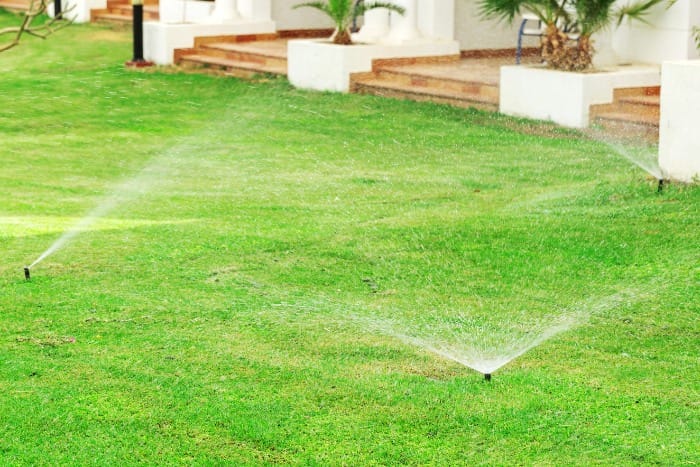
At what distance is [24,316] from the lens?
6418mm

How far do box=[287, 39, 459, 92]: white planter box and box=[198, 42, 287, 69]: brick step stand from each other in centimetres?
65

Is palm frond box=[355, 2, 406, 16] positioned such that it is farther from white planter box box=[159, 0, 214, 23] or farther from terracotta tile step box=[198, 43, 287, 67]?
white planter box box=[159, 0, 214, 23]

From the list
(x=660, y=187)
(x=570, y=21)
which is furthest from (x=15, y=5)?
(x=660, y=187)

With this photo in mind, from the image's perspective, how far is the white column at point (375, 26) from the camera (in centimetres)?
1627

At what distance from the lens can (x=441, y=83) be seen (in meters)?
14.5

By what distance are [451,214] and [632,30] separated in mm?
5782

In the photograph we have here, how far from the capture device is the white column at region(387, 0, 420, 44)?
1600 centimetres

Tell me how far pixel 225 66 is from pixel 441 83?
419 cm

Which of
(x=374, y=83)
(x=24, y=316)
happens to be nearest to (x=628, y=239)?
(x=24, y=316)

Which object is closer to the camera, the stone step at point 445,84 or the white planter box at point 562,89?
the white planter box at point 562,89

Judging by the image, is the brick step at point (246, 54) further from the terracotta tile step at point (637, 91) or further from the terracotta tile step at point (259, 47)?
the terracotta tile step at point (637, 91)

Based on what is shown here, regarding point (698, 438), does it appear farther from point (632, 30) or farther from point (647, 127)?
point (632, 30)

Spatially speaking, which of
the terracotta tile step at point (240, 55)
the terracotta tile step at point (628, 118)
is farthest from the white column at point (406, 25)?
the terracotta tile step at point (628, 118)

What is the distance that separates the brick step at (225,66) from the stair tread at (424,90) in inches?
63.5
